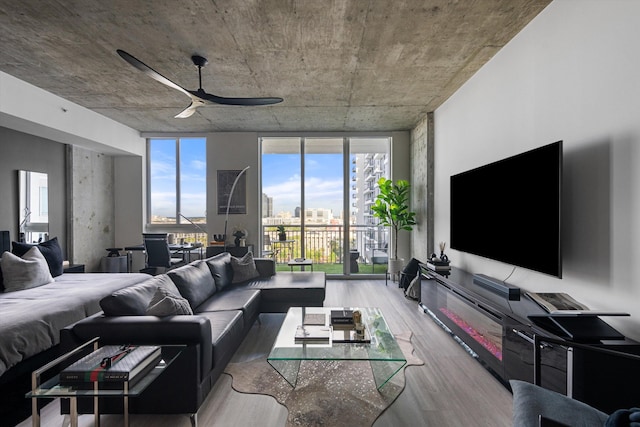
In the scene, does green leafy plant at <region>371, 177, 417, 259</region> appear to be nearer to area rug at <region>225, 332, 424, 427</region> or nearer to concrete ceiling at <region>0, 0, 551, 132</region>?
concrete ceiling at <region>0, 0, 551, 132</region>

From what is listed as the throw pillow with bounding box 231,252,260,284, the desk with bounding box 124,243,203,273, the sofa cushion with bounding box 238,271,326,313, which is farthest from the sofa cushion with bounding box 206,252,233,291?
the desk with bounding box 124,243,203,273

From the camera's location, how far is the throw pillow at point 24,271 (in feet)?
9.81

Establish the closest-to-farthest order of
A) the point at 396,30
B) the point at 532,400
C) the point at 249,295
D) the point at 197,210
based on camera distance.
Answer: the point at 532,400
the point at 396,30
the point at 249,295
the point at 197,210

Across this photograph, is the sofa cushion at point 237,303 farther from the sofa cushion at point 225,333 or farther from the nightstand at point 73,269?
the nightstand at point 73,269

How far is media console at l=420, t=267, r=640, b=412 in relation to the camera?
162 centimetres

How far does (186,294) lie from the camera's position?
2734 mm

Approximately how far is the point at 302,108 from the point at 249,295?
9.23 ft

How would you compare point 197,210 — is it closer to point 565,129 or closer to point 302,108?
point 302,108

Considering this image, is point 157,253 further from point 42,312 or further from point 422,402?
point 422,402

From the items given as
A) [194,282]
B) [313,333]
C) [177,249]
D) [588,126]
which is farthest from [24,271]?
[588,126]

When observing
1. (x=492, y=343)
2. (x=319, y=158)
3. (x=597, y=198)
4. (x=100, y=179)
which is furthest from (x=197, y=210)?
(x=597, y=198)

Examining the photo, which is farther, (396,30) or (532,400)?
(396,30)

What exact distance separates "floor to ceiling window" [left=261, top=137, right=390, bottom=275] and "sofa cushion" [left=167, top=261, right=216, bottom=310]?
271cm

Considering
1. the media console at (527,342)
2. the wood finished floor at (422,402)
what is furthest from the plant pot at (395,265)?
the wood finished floor at (422,402)
